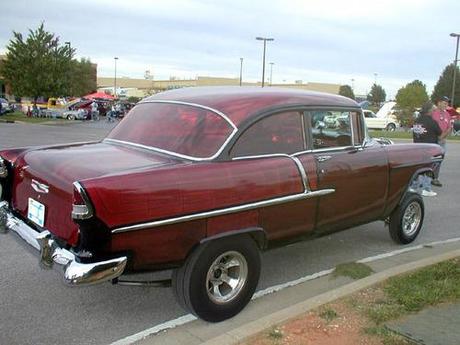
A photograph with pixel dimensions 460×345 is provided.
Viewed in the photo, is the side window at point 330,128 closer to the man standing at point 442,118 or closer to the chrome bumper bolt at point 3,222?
the chrome bumper bolt at point 3,222

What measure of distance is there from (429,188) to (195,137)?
269 inches

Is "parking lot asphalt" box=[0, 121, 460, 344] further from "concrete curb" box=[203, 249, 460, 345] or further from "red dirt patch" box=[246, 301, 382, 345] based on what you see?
"red dirt patch" box=[246, 301, 382, 345]

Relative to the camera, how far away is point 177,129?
454cm

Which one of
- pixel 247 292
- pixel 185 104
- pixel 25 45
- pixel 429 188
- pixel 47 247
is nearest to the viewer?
pixel 47 247

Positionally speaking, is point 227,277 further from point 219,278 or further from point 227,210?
point 227,210

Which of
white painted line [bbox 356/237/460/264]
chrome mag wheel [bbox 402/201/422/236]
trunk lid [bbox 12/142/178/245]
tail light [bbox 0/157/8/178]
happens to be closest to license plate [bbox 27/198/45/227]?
trunk lid [bbox 12/142/178/245]

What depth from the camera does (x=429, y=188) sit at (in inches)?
389

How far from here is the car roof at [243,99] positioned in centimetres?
451

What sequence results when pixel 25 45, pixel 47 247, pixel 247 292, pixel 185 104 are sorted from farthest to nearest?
1. pixel 25 45
2. pixel 185 104
3. pixel 247 292
4. pixel 47 247

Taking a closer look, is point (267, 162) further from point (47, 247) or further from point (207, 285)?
point (47, 247)

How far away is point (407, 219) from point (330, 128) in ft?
6.07

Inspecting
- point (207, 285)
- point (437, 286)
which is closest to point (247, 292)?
point (207, 285)

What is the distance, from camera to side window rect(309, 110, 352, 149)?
5047 millimetres

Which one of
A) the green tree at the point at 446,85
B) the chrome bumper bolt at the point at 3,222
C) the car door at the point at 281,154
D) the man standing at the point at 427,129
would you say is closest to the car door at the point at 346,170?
the car door at the point at 281,154
